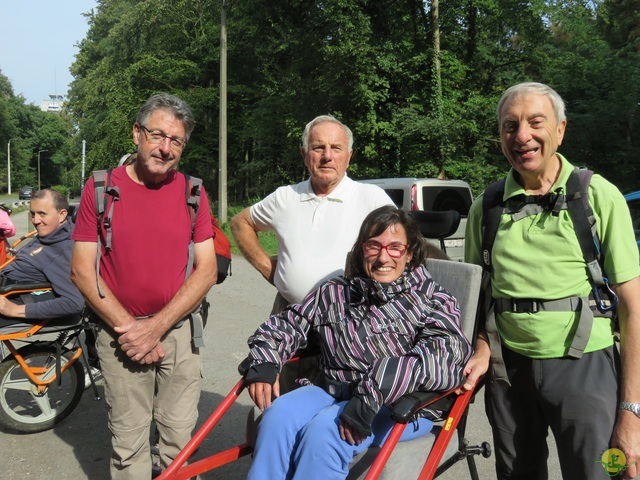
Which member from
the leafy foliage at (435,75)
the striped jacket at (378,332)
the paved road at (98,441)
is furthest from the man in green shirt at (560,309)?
the leafy foliage at (435,75)

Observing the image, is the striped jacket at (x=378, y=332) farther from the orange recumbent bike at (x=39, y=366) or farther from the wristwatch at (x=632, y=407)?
the orange recumbent bike at (x=39, y=366)

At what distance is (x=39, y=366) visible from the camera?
4379 millimetres

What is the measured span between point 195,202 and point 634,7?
64.1ft

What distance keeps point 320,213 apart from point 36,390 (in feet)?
8.83

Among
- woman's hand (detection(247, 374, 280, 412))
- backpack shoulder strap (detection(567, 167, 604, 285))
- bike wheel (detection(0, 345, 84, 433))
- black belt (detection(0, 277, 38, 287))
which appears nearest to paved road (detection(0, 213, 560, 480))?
bike wheel (detection(0, 345, 84, 433))

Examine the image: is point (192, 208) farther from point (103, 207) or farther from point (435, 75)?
point (435, 75)

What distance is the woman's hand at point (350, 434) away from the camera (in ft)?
7.41

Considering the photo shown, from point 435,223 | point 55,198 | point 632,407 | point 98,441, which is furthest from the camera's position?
point 55,198

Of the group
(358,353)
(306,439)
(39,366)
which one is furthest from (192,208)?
(39,366)

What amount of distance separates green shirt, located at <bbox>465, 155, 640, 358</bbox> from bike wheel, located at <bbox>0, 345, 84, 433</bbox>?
11.1 feet

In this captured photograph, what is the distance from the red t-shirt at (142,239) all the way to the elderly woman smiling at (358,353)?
55cm

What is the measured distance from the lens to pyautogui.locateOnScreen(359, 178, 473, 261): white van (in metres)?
10.6

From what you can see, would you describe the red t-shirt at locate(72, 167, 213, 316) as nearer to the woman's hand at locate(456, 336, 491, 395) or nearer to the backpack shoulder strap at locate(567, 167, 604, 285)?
the woman's hand at locate(456, 336, 491, 395)

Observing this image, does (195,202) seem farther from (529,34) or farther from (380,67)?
(529,34)
